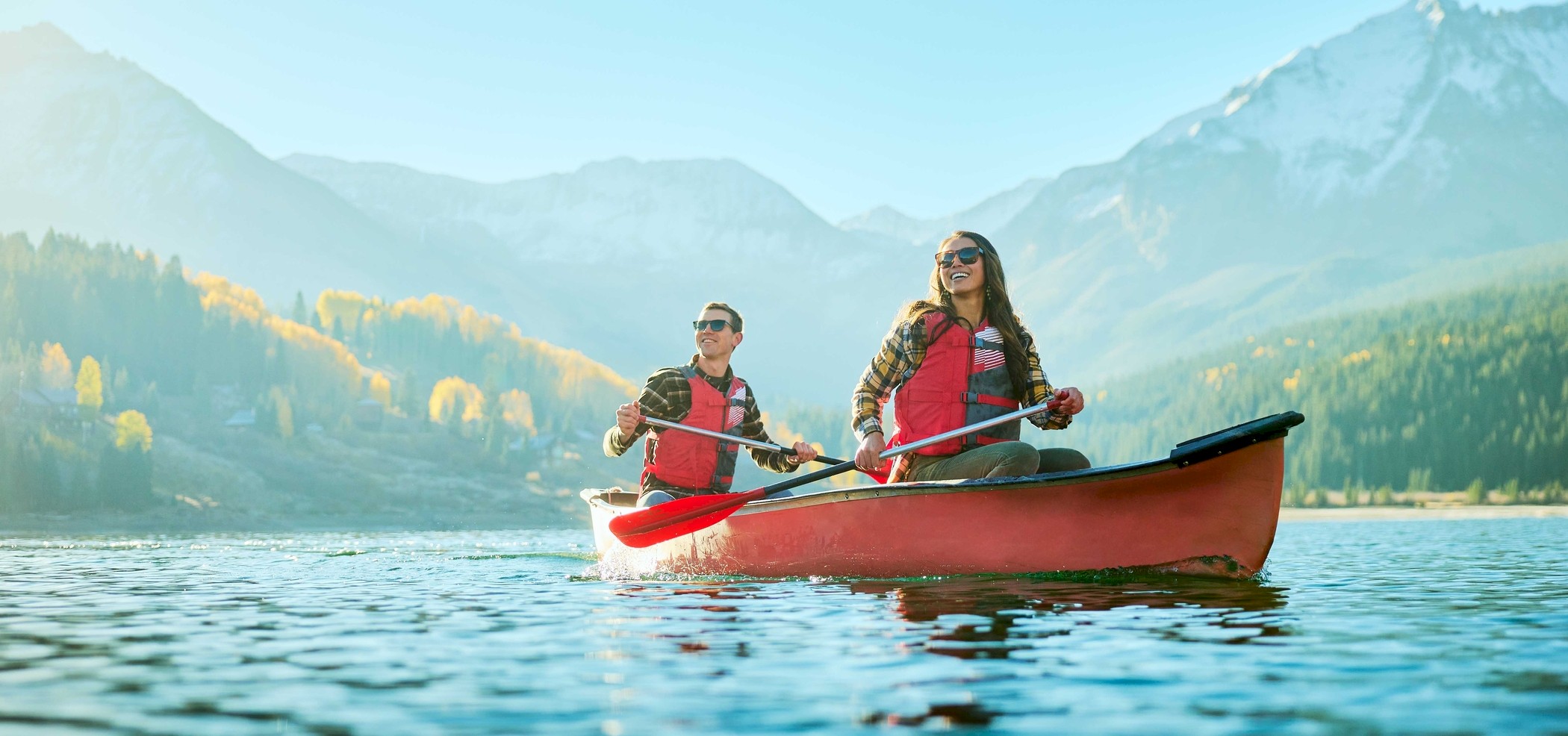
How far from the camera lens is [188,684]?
20.0 ft

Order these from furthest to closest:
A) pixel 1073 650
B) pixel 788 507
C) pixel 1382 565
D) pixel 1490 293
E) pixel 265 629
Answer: pixel 1490 293, pixel 1382 565, pixel 788 507, pixel 265 629, pixel 1073 650

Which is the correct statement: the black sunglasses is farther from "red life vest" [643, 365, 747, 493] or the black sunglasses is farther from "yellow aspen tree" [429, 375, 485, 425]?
"yellow aspen tree" [429, 375, 485, 425]

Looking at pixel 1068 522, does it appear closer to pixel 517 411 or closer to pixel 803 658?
pixel 803 658

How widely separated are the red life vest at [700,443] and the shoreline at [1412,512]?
88.8 metres

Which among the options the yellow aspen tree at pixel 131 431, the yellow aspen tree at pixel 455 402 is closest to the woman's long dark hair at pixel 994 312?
the yellow aspen tree at pixel 131 431

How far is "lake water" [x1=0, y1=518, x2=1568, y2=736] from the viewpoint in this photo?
515 centimetres

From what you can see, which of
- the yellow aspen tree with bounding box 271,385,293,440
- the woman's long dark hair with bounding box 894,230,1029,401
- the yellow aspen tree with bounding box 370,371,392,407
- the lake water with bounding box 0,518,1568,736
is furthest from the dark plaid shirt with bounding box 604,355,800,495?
the yellow aspen tree with bounding box 370,371,392,407

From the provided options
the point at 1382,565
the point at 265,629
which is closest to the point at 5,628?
the point at 265,629

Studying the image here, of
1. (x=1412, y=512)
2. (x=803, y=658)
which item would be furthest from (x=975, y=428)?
(x=1412, y=512)

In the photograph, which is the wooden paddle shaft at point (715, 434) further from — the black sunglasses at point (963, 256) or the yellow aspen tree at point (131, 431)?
the yellow aspen tree at point (131, 431)

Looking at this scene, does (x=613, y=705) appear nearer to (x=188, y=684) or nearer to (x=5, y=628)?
(x=188, y=684)

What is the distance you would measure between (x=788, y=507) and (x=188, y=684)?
6.28 m

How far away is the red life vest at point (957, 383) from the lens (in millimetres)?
10680

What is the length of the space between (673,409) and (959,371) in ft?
11.9
